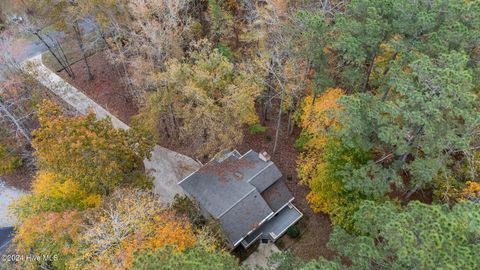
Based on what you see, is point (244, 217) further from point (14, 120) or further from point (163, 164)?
point (14, 120)

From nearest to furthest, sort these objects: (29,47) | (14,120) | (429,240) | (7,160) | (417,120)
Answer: (429,240)
(417,120)
(14,120)
(7,160)
(29,47)

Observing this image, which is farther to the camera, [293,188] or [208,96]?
[293,188]

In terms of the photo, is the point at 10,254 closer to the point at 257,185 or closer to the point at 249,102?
the point at 257,185

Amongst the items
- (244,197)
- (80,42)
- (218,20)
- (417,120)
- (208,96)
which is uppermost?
(417,120)

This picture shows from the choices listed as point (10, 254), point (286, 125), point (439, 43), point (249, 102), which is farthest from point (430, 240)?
point (10, 254)

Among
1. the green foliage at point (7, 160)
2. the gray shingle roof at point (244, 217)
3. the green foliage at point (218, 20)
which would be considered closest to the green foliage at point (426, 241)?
the gray shingle roof at point (244, 217)

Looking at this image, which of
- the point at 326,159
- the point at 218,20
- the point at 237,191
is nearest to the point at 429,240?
the point at 326,159
